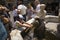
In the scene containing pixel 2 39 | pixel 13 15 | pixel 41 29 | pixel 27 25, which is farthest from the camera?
pixel 13 15

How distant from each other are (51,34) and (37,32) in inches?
19.5

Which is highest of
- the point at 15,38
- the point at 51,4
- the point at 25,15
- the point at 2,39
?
the point at 2,39

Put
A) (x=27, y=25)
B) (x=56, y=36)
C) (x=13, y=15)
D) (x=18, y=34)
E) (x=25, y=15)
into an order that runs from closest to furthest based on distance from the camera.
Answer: (x=56, y=36)
(x=18, y=34)
(x=27, y=25)
(x=13, y=15)
(x=25, y=15)

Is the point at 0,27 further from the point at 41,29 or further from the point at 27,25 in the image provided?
the point at 27,25

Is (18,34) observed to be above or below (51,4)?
above

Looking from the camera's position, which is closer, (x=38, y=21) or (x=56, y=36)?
(x=56, y=36)

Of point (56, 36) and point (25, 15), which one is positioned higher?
point (56, 36)

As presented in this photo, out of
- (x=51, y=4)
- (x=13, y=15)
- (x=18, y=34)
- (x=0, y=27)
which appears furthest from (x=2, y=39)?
(x=51, y=4)

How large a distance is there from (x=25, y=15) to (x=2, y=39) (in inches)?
199

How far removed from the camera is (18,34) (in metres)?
6.29

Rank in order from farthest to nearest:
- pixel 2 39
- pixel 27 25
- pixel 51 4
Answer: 1. pixel 51 4
2. pixel 27 25
3. pixel 2 39

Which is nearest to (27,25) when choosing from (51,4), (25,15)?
(25,15)

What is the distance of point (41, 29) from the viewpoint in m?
5.77

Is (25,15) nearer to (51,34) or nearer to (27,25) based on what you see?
(27,25)
